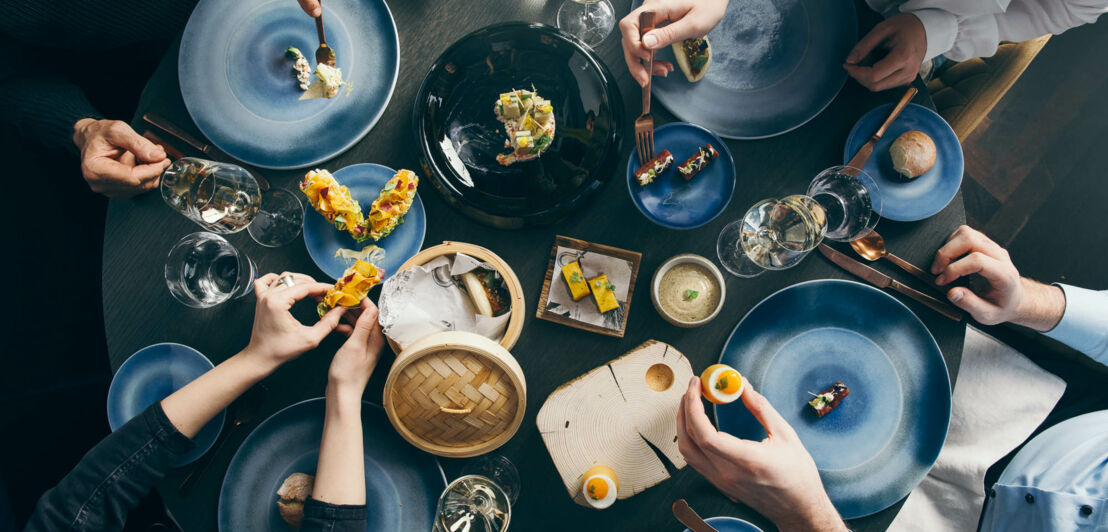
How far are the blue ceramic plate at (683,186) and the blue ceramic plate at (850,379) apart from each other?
13.4 inches

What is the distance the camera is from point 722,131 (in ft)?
5.10

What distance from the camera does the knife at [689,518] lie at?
56.4 inches

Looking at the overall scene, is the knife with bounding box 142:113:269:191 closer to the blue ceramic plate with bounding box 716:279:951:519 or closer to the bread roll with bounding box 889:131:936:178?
the blue ceramic plate with bounding box 716:279:951:519

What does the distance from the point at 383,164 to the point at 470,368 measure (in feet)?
2.40

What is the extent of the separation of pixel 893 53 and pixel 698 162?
2.15ft

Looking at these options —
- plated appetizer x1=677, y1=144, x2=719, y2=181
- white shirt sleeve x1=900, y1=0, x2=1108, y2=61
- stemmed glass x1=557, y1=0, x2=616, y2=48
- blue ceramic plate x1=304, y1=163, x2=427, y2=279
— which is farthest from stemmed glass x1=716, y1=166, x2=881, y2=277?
blue ceramic plate x1=304, y1=163, x2=427, y2=279

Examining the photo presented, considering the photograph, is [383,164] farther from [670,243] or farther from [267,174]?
[670,243]

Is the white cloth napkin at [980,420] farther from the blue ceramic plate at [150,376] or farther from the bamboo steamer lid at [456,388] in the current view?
the blue ceramic plate at [150,376]

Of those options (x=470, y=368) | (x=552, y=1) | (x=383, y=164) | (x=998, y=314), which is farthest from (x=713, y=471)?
(x=552, y=1)

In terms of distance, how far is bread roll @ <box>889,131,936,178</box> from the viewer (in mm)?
1478

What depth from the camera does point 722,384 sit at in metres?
1.36

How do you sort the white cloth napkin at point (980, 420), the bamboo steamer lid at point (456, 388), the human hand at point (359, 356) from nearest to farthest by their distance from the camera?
the bamboo steamer lid at point (456, 388), the human hand at point (359, 356), the white cloth napkin at point (980, 420)

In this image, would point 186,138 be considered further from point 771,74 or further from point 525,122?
point 771,74

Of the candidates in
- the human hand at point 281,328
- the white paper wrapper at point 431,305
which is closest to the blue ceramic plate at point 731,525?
the white paper wrapper at point 431,305
